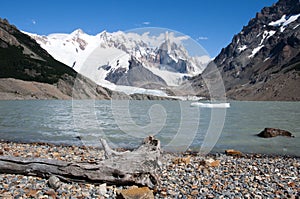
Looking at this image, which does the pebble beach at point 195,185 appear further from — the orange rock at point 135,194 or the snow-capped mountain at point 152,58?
the snow-capped mountain at point 152,58

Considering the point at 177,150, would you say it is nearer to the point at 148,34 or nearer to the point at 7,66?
the point at 148,34

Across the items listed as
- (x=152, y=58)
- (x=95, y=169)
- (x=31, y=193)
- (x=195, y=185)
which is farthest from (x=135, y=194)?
(x=152, y=58)

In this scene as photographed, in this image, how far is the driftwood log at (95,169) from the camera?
835cm

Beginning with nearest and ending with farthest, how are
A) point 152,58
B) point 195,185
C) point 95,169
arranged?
point 95,169
point 195,185
point 152,58

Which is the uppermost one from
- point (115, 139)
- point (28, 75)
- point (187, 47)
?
point (28, 75)

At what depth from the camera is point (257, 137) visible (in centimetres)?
2539

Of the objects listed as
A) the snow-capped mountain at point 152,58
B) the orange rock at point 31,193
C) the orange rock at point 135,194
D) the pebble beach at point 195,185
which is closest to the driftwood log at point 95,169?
the pebble beach at point 195,185

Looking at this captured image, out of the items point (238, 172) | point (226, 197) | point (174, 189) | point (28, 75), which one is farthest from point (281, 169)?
point (28, 75)

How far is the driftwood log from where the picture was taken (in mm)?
8352

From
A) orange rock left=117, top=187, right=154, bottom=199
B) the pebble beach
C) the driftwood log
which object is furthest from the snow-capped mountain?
orange rock left=117, top=187, right=154, bottom=199

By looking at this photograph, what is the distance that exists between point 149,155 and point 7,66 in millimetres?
212528

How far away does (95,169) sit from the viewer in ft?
27.5

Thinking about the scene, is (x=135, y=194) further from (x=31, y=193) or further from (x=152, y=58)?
(x=152, y=58)

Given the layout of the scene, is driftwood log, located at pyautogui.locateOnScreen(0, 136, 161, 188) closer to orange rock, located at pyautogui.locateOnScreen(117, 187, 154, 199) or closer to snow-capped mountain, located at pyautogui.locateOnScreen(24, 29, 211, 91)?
orange rock, located at pyautogui.locateOnScreen(117, 187, 154, 199)
